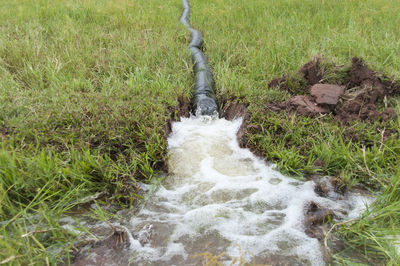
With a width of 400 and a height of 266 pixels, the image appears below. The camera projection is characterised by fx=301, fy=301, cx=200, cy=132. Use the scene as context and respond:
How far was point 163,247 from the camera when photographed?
1.94 meters

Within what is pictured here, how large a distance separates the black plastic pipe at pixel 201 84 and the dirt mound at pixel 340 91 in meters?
0.73

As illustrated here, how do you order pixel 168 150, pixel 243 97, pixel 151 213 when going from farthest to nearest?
pixel 243 97 → pixel 168 150 → pixel 151 213

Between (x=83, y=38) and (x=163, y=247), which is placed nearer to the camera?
(x=163, y=247)

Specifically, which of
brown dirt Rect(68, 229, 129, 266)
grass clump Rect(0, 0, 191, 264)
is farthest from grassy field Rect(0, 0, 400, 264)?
brown dirt Rect(68, 229, 129, 266)

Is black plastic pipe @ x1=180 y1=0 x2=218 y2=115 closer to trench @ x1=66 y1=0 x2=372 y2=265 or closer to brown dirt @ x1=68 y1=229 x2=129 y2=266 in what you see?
trench @ x1=66 y1=0 x2=372 y2=265

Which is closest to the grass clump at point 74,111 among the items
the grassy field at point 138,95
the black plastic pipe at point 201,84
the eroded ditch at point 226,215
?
the grassy field at point 138,95

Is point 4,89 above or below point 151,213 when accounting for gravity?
above

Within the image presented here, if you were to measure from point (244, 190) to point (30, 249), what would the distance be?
5.11ft

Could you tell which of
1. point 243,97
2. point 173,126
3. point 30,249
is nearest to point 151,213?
point 30,249

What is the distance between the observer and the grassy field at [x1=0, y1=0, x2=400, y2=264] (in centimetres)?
203

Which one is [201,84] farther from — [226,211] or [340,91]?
[226,211]

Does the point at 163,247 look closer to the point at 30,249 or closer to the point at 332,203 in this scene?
the point at 30,249

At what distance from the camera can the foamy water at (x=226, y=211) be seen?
1.88m

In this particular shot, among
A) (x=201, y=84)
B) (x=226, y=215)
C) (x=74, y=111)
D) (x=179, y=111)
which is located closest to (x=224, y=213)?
(x=226, y=215)
